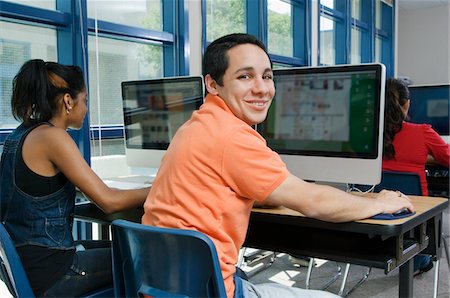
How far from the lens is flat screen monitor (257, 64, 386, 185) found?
5.89 ft

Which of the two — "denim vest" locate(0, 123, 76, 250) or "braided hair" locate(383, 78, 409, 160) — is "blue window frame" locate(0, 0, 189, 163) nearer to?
"denim vest" locate(0, 123, 76, 250)

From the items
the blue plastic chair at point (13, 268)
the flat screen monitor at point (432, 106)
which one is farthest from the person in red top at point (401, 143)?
the blue plastic chair at point (13, 268)

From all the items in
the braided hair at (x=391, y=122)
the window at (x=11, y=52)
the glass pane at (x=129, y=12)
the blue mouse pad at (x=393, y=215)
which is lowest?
the blue mouse pad at (x=393, y=215)

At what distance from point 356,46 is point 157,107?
5.53m

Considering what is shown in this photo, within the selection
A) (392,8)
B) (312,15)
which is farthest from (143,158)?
(392,8)

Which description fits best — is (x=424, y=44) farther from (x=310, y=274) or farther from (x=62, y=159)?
(x=62, y=159)

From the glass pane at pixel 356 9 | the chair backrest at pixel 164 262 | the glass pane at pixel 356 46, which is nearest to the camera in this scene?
the chair backrest at pixel 164 262

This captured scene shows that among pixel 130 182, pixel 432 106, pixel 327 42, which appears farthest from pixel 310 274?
pixel 327 42

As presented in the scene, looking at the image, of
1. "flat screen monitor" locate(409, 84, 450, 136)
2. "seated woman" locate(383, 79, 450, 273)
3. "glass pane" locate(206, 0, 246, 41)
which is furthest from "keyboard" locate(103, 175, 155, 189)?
"flat screen monitor" locate(409, 84, 450, 136)

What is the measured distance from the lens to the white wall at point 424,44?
327 inches

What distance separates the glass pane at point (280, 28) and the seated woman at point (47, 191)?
382cm

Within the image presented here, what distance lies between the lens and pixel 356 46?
740 centimetres

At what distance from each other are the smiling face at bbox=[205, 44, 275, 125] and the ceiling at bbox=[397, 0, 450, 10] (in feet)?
25.5

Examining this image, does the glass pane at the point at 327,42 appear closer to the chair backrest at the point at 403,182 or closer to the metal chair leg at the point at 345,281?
the metal chair leg at the point at 345,281
